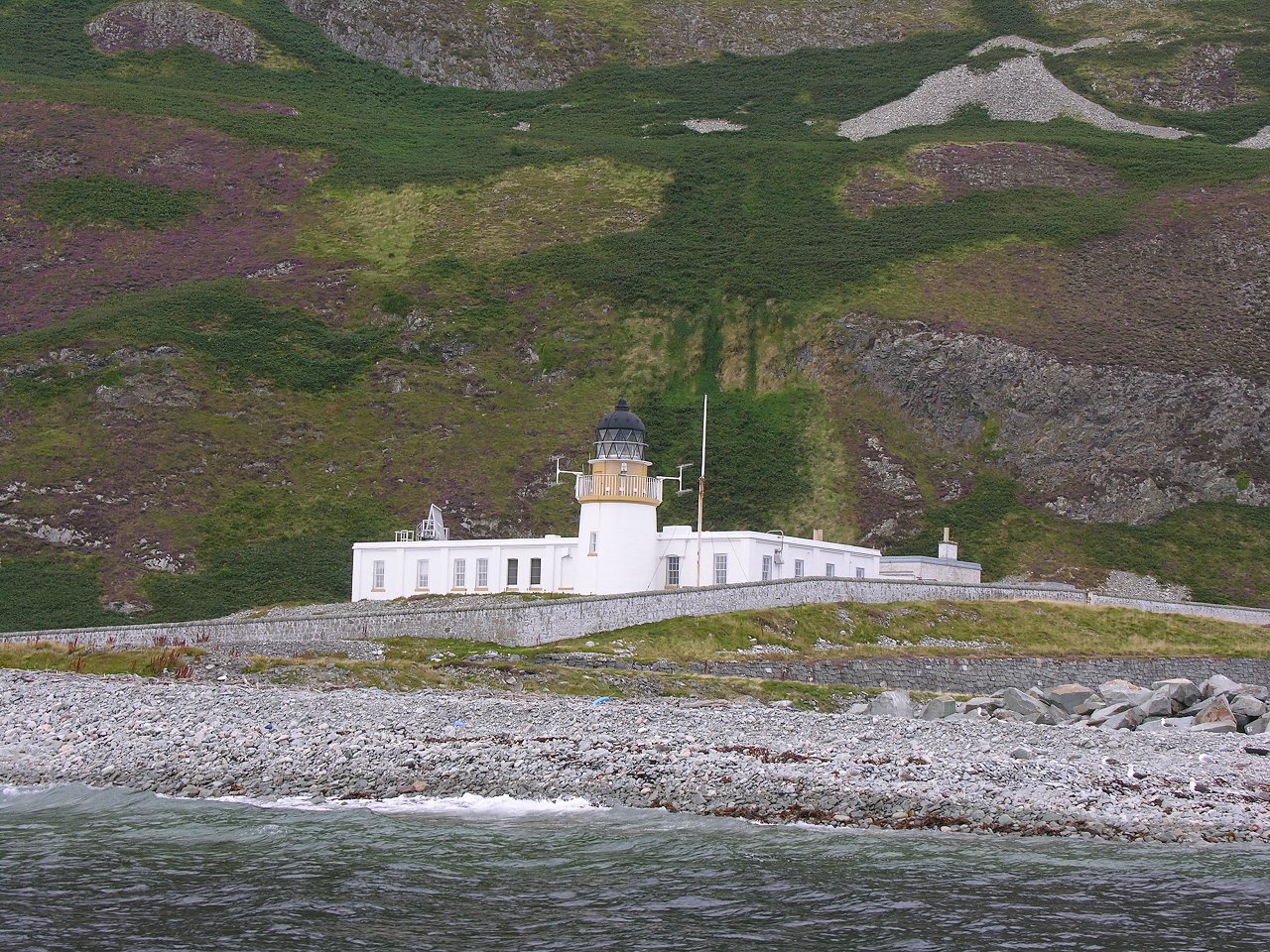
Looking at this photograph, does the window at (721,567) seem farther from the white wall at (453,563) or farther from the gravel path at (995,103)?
the gravel path at (995,103)

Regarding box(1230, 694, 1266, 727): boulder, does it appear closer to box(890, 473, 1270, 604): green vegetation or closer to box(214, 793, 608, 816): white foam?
box(214, 793, 608, 816): white foam

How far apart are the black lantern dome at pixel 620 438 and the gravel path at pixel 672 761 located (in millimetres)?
17413

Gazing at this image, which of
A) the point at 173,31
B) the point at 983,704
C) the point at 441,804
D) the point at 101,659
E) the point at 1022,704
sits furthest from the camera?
the point at 173,31

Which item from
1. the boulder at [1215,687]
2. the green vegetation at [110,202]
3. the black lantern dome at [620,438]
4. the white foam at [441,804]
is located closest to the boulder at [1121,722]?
the boulder at [1215,687]

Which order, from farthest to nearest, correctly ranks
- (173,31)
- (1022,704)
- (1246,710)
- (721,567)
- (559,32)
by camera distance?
(559,32), (173,31), (721,567), (1022,704), (1246,710)

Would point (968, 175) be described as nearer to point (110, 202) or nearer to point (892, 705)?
point (110, 202)

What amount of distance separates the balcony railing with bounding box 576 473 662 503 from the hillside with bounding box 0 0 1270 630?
1980 cm

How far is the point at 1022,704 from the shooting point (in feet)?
112

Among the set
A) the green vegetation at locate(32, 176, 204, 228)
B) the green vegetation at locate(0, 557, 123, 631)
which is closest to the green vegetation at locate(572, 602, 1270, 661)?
the green vegetation at locate(0, 557, 123, 631)

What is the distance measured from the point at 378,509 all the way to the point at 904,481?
27.1 meters

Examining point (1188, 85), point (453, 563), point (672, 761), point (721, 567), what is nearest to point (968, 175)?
point (1188, 85)

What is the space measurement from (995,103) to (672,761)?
109 meters

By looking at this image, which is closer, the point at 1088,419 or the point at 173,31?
the point at 1088,419

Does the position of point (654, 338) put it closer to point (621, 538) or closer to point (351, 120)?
point (621, 538)
